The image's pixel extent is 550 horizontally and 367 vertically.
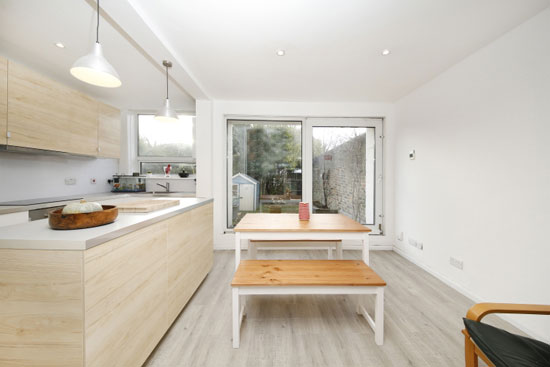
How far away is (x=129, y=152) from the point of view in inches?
164

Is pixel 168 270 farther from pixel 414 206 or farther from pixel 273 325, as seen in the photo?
pixel 414 206

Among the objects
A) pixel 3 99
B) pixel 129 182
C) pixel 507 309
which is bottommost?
pixel 507 309

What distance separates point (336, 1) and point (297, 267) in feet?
6.76

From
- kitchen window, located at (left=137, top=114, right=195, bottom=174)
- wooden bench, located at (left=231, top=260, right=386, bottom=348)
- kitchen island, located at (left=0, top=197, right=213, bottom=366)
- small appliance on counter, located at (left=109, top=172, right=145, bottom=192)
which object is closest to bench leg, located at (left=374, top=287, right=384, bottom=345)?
wooden bench, located at (left=231, top=260, right=386, bottom=348)

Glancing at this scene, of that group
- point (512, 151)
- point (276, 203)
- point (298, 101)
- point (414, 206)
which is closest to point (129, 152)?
point (276, 203)

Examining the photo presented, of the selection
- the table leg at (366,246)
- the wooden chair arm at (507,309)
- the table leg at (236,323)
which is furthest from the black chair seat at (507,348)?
the table leg at (236,323)

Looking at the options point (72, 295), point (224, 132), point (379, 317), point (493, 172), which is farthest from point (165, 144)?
point (493, 172)

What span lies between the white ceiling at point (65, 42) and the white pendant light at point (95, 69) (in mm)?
449

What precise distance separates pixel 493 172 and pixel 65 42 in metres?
4.35

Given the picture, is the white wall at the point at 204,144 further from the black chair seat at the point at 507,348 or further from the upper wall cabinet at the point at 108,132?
the black chair seat at the point at 507,348

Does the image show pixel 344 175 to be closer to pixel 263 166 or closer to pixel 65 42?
pixel 263 166

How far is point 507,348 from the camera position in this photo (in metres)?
1.02

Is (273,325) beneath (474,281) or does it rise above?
beneath

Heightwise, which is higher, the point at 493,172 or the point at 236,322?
the point at 493,172
